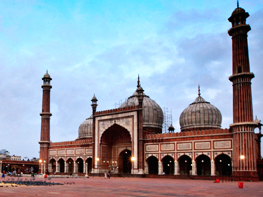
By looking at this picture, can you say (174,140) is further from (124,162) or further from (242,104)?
(124,162)

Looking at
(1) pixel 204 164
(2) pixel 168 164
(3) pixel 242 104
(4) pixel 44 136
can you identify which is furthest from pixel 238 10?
(4) pixel 44 136

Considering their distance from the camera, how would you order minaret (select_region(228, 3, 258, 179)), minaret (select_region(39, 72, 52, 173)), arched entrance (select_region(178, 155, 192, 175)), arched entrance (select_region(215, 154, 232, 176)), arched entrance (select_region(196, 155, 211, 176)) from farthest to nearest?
minaret (select_region(39, 72, 52, 173)), arched entrance (select_region(178, 155, 192, 175)), arched entrance (select_region(196, 155, 211, 176)), arched entrance (select_region(215, 154, 232, 176)), minaret (select_region(228, 3, 258, 179))

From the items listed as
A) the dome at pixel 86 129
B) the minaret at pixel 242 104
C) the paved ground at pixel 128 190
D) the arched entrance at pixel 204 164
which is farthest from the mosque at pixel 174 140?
the paved ground at pixel 128 190

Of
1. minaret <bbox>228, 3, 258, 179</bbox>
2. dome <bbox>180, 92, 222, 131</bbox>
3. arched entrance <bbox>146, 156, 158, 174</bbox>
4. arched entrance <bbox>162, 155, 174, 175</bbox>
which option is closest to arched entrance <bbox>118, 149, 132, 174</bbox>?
arched entrance <bbox>146, 156, 158, 174</bbox>

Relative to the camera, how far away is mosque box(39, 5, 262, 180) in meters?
36.0

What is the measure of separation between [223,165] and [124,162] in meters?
16.6

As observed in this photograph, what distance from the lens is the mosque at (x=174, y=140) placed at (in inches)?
1417

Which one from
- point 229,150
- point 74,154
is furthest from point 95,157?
point 229,150

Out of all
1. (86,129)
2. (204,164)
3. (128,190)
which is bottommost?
(204,164)

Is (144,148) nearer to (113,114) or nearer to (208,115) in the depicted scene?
(113,114)

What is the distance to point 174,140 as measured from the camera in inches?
1677

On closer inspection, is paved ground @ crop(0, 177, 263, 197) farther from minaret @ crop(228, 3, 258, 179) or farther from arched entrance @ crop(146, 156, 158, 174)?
arched entrance @ crop(146, 156, 158, 174)

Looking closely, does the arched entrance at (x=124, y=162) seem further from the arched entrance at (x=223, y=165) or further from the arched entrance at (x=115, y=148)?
the arched entrance at (x=223, y=165)

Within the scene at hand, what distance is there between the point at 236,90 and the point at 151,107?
19.0 m
